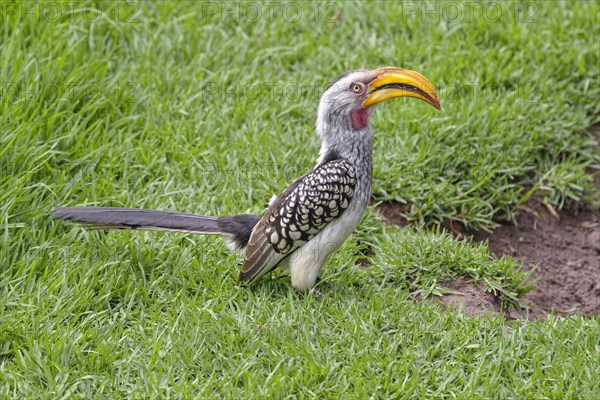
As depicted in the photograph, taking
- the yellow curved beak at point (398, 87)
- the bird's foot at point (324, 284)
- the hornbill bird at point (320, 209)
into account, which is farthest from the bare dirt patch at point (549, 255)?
the yellow curved beak at point (398, 87)

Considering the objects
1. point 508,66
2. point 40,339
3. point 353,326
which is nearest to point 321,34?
point 508,66

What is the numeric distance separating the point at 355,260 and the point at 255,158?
0.99 meters

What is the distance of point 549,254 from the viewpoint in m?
5.20

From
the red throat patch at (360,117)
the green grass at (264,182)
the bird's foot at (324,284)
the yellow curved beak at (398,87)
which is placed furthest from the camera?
the bird's foot at (324,284)

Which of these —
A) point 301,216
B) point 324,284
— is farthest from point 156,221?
point 324,284

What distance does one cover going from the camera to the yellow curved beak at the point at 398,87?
13.6 ft

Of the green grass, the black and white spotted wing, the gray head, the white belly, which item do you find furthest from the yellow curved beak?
the green grass

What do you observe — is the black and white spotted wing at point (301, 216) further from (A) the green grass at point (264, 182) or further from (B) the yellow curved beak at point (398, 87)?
(B) the yellow curved beak at point (398, 87)

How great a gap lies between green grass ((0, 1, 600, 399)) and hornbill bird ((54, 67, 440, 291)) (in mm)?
218

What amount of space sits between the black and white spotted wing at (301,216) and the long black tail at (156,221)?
0.13m

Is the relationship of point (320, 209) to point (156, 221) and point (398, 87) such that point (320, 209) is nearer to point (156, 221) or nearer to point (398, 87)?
point (398, 87)

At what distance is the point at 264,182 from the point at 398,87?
122 centimetres

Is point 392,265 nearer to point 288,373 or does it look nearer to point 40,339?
point 288,373

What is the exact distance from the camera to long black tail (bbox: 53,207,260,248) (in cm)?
423
